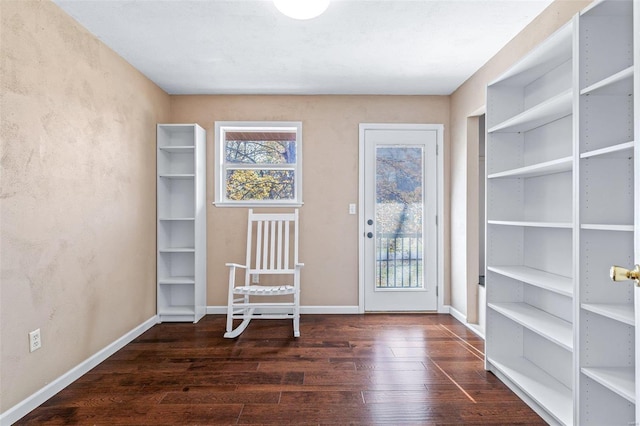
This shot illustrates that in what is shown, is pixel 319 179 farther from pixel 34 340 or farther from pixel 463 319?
pixel 34 340

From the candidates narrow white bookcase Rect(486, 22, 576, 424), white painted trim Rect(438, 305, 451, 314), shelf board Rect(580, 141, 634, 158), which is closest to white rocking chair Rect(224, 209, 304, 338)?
white painted trim Rect(438, 305, 451, 314)

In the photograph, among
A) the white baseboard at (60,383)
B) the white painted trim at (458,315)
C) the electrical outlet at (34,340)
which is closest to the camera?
the white baseboard at (60,383)

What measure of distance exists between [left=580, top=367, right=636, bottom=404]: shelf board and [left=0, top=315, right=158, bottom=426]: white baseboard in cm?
277

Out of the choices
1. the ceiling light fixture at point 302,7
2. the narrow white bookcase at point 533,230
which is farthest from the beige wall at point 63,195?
the narrow white bookcase at point 533,230

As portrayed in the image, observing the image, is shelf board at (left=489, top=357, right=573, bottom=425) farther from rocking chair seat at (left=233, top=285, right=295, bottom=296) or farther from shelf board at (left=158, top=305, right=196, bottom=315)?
shelf board at (left=158, top=305, right=196, bottom=315)

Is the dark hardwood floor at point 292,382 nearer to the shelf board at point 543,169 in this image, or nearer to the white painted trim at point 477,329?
the white painted trim at point 477,329

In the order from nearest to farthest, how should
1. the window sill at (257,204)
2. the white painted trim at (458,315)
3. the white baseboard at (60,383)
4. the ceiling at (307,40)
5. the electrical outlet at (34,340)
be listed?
the white baseboard at (60,383)
the electrical outlet at (34,340)
the ceiling at (307,40)
the white painted trim at (458,315)
the window sill at (257,204)

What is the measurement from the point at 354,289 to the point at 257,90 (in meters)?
2.31

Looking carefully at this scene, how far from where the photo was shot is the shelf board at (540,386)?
1801 mm

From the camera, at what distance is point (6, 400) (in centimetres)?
182

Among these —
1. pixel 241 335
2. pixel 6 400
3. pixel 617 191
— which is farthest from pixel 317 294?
pixel 617 191

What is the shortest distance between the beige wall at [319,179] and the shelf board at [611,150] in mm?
2423

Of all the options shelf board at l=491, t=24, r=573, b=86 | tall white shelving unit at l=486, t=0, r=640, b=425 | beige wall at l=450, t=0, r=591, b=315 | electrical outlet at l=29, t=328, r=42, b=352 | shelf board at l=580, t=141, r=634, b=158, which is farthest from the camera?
beige wall at l=450, t=0, r=591, b=315

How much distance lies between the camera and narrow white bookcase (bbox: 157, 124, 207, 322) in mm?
3518
